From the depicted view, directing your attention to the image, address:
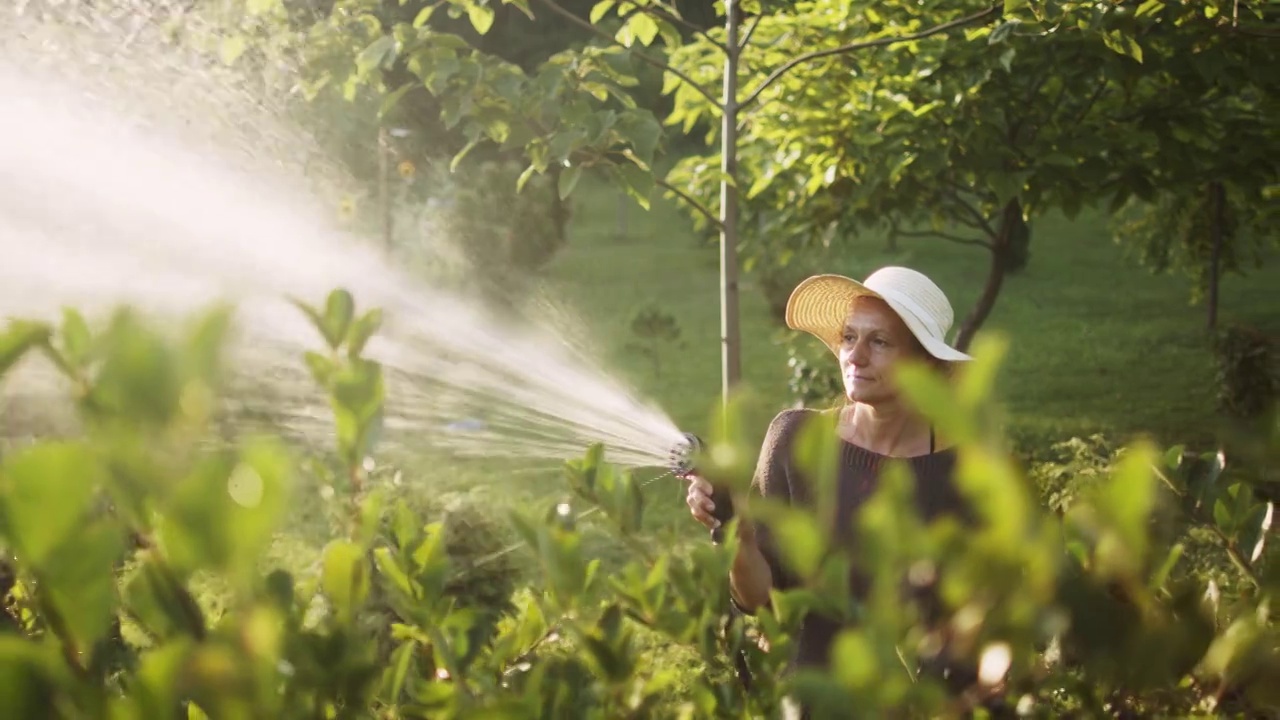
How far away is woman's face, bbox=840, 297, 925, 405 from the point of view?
9.35ft

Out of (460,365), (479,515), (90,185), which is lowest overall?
(460,365)

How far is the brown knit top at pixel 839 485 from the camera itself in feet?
8.39

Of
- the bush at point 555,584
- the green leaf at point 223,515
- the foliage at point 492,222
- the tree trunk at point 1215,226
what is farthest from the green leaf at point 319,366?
the foliage at point 492,222

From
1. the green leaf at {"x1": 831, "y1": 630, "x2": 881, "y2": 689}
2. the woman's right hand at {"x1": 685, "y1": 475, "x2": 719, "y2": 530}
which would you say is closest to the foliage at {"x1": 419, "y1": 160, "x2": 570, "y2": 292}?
the woman's right hand at {"x1": 685, "y1": 475, "x2": 719, "y2": 530}

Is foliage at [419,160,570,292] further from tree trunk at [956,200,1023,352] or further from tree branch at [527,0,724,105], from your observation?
tree branch at [527,0,724,105]

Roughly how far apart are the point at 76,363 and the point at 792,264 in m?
16.1

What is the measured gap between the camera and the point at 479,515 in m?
5.27

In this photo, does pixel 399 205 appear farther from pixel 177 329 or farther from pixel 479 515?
pixel 177 329

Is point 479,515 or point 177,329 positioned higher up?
point 177,329

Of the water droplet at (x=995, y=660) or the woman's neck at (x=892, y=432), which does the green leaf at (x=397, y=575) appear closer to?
the water droplet at (x=995, y=660)

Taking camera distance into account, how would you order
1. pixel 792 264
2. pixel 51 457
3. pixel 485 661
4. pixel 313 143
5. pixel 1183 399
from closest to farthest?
pixel 51 457 → pixel 485 661 → pixel 1183 399 → pixel 313 143 → pixel 792 264

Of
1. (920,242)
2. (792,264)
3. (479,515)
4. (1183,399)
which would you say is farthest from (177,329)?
(920,242)

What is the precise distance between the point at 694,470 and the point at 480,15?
245 centimetres

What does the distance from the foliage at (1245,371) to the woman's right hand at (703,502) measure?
9406 mm
